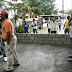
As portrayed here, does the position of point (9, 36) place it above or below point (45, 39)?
above

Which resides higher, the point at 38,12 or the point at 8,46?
the point at 38,12

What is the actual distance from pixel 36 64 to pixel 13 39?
1.28 metres

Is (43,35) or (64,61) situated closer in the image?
(64,61)

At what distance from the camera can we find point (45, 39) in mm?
7000

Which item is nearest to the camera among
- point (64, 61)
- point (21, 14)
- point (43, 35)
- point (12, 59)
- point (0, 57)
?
point (12, 59)

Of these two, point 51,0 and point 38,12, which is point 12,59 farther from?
point 51,0

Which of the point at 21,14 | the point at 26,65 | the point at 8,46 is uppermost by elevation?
the point at 21,14

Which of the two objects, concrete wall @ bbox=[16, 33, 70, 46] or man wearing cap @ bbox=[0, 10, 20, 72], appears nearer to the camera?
man wearing cap @ bbox=[0, 10, 20, 72]

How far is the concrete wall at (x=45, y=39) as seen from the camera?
6.73 m

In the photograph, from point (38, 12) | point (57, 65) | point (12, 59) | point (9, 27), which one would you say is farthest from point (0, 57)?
point (38, 12)

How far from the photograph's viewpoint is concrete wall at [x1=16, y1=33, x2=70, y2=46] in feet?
22.1

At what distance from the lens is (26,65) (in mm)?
Result: 4062

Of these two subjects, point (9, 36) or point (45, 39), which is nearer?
point (9, 36)

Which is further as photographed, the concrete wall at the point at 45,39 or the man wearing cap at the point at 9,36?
the concrete wall at the point at 45,39
